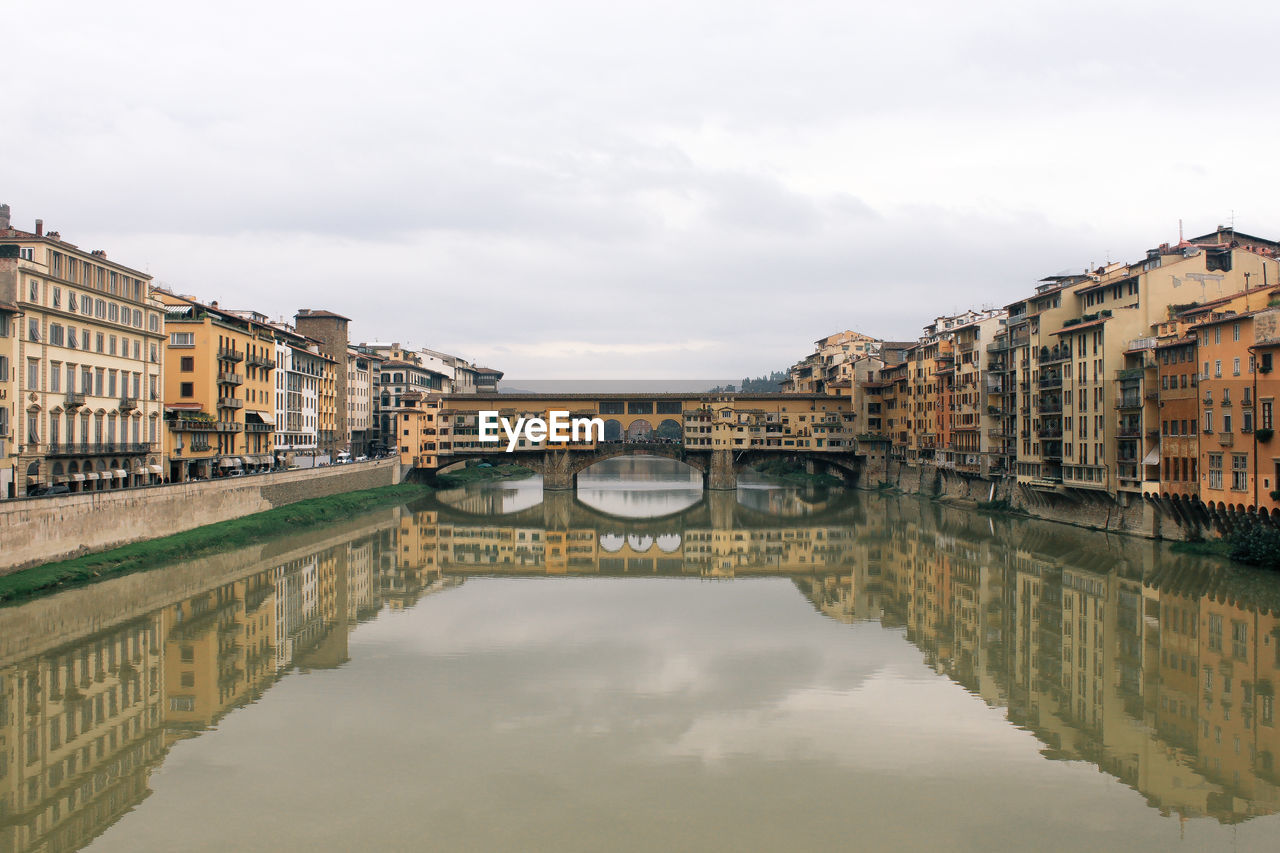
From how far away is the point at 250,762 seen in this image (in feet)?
45.5

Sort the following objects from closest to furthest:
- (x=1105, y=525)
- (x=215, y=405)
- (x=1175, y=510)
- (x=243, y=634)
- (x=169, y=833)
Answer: (x=169, y=833)
(x=243, y=634)
(x=1175, y=510)
(x=1105, y=525)
(x=215, y=405)

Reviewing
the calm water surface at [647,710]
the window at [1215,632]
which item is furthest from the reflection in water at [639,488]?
the window at [1215,632]

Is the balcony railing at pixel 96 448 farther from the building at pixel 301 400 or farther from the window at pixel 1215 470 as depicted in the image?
the window at pixel 1215 470

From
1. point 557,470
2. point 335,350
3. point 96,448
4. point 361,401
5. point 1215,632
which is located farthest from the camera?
point 361,401

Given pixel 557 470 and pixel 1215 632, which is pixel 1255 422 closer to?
pixel 1215 632

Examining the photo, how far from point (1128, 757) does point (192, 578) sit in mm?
24706

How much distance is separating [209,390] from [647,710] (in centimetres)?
3260

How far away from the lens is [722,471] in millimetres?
65250

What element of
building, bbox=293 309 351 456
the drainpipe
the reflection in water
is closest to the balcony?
the reflection in water

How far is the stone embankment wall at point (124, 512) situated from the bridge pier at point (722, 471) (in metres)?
28.1

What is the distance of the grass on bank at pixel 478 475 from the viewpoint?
67.3 m

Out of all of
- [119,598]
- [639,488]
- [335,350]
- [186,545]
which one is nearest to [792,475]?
[639,488]

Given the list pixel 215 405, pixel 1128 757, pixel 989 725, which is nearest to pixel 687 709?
pixel 989 725

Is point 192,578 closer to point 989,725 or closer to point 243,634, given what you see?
point 243,634
